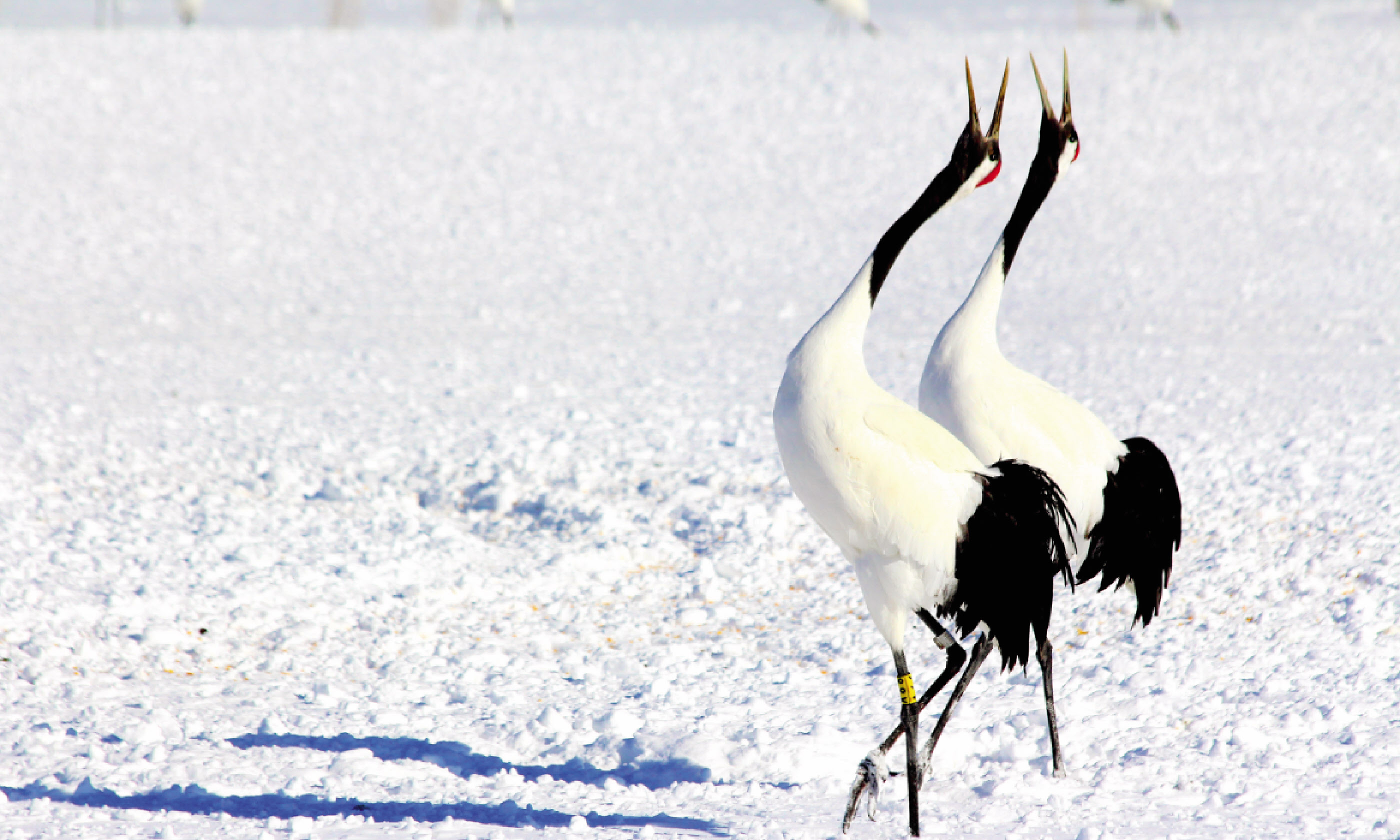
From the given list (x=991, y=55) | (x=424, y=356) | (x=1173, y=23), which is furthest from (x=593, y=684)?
(x=1173, y=23)

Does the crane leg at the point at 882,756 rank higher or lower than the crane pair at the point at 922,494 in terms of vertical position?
lower

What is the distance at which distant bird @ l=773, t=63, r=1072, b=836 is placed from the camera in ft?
12.6

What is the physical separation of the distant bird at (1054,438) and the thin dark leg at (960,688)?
0.01m

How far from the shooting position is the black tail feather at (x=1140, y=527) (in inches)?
182

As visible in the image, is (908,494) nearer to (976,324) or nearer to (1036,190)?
(976,324)

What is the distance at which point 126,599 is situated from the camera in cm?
594

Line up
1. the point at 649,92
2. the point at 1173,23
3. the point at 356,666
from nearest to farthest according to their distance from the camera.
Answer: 1. the point at 356,666
2. the point at 649,92
3. the point at 1173,23

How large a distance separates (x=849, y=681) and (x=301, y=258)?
10.0 metres

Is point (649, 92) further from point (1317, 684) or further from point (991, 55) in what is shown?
point (1317, 684)

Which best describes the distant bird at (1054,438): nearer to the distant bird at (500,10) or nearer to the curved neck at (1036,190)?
the curved neck at (1036,190)

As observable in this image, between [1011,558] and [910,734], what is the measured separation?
59cm

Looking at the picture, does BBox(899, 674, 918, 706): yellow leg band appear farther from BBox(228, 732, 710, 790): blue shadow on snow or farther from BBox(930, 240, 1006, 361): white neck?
BBox(930, 240, 1006, 361): white neck

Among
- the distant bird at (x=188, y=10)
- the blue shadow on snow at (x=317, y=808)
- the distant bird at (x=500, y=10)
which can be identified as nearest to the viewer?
the blue shadow on snow at (x=317, y=808)

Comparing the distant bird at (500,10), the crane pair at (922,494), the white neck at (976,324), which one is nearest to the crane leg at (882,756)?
the crane pair at (922,494)
